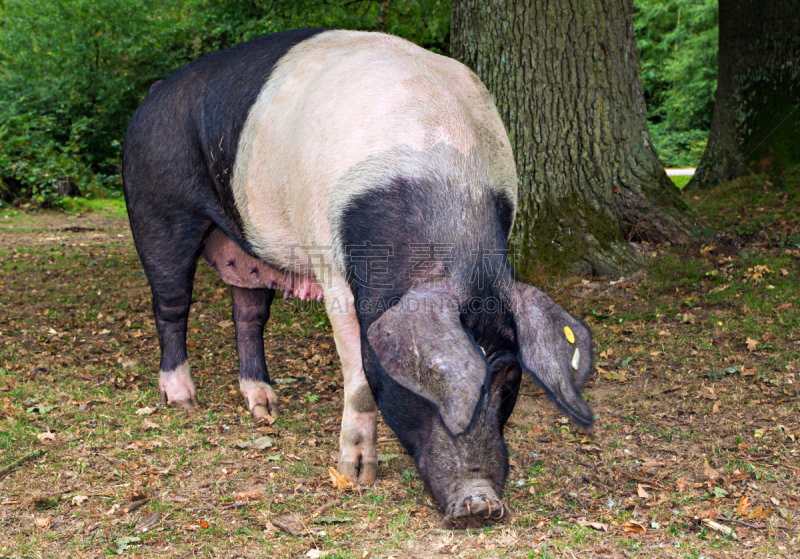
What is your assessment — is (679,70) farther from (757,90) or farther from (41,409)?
(41,409)

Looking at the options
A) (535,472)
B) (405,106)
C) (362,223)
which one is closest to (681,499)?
(535,472)

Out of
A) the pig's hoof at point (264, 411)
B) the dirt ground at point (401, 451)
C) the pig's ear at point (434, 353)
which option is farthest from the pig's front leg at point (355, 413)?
the pig's hoof at point (264, 411)

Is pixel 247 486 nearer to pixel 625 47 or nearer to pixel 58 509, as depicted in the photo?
pixel 58 509

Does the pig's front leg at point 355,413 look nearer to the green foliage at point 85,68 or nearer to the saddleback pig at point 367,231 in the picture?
the saddleback pig at point 367,231

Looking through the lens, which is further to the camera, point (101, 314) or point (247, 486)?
point (101, 314)

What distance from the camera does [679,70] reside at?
22.0 metres

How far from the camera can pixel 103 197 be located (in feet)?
52.8

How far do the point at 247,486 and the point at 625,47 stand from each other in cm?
487

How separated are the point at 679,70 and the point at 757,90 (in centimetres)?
1507

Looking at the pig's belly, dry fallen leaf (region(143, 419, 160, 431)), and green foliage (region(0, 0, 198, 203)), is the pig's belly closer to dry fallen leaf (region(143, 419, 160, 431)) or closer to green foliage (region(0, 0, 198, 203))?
dry fallen leaf (region(143, 419, 160, 431))

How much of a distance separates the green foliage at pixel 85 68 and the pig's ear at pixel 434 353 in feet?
43.4

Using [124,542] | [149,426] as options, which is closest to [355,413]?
[124,542]

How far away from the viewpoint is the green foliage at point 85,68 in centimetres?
1557

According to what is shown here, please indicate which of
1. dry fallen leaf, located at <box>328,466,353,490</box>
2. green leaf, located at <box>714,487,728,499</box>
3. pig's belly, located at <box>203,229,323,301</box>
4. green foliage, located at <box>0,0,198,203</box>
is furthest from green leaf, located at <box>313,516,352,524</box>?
green foliage, located at <box>0,0,198,203</box>
